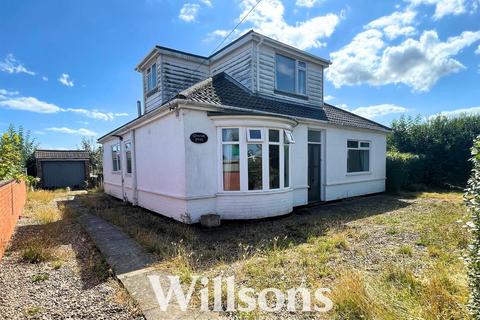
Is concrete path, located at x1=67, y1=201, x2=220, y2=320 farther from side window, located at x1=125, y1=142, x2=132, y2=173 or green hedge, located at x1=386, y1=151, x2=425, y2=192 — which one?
green hedge, located at x1=386, y1=151, x2=425, y2=192

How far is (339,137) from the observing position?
11344 mm

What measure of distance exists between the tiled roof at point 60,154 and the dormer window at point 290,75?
19294 millimetres

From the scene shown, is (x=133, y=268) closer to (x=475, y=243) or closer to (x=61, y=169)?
(x=475, y=243)

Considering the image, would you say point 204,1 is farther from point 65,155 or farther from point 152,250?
point 65,155

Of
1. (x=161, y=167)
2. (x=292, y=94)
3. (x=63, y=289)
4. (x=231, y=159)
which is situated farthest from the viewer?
(x=292, y=94)

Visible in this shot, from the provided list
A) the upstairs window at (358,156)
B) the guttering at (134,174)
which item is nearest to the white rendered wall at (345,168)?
the upstairs window at (358,156)

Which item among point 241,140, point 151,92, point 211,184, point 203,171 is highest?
point 151,92

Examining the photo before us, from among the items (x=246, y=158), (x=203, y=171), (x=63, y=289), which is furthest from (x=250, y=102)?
(x=63, y=289)

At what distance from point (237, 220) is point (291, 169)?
2813 mm

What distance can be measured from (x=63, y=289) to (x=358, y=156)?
478 inches

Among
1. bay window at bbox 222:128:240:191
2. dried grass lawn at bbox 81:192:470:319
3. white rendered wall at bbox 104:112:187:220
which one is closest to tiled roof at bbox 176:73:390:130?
bay window at bbox 222:128:240:191

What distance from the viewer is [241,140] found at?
764 centimetres

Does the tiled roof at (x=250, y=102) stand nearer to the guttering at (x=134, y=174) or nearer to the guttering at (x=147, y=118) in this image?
the guttering at (x=147, y=118)

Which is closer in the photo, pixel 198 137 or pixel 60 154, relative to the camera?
pixel 198 137
